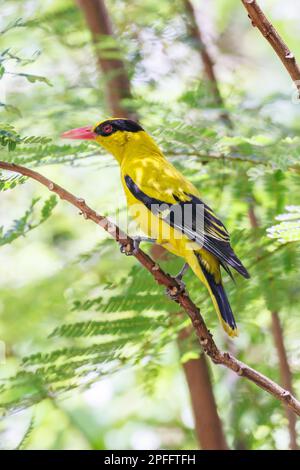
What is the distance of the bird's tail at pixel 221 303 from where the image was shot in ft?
7.16

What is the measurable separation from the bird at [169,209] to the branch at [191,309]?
12.2 inches

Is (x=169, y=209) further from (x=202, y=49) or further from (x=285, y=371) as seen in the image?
(x=202, y=49)

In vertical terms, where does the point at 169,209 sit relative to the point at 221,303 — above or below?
above

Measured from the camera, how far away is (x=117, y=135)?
10.1 feet

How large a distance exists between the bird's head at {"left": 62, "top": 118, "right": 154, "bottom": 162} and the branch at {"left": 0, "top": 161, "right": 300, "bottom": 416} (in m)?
1.12

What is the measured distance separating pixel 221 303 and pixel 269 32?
851 mm

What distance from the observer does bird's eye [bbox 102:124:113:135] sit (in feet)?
9.84

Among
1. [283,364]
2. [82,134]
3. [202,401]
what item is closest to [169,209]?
[82,134]

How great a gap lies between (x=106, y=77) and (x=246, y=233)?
3.57 ft

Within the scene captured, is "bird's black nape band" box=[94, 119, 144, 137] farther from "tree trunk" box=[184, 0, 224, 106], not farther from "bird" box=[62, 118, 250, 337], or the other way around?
"tree trunk" box=[184, 0, 224, 106]

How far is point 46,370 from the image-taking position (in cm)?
228

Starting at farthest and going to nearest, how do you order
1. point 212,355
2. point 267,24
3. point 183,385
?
point 183,385
point 212,355
point 267,24
